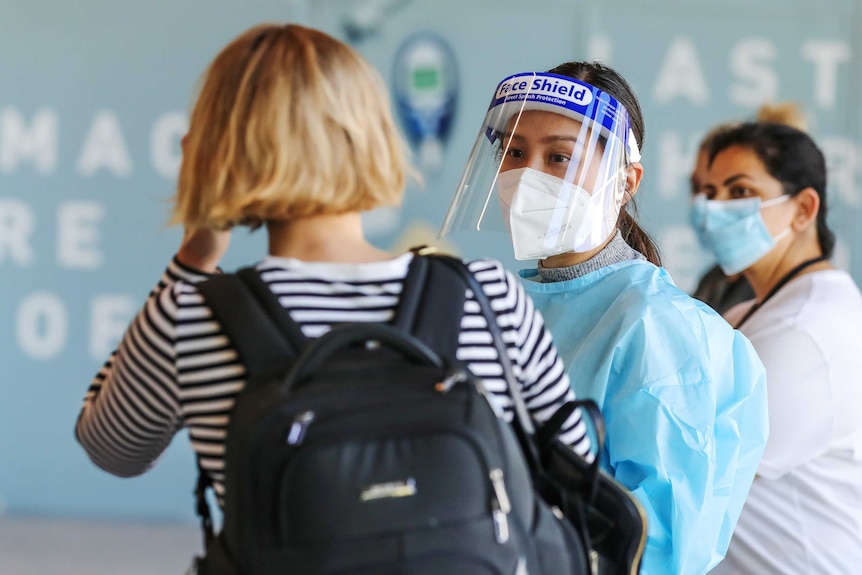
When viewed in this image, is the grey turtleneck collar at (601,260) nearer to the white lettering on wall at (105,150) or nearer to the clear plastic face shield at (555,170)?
the clear plastic face shield at (555,170)

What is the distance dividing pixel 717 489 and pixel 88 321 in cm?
324

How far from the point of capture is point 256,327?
1023mm

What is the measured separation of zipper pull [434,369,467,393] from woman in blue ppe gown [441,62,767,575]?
0.56 metres

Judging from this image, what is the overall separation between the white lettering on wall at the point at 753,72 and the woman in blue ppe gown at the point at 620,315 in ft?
9.96

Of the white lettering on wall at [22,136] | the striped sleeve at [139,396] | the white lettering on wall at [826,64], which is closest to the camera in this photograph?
the striped sleeve at [139,396]

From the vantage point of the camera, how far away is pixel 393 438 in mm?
992

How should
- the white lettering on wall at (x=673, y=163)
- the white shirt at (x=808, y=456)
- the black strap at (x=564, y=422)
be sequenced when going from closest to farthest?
the black strap at (x=564, y=422) → the white shirt at (x=808, y=456) → the white lettering on wall at (x=673, y=163)

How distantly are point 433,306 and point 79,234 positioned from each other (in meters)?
3.45

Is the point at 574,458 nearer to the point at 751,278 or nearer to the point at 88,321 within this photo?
the point at 751,278

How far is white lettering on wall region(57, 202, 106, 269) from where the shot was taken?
4176 millimetres

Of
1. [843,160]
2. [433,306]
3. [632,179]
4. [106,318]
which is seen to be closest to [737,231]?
[632,179]

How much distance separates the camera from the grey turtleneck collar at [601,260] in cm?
170

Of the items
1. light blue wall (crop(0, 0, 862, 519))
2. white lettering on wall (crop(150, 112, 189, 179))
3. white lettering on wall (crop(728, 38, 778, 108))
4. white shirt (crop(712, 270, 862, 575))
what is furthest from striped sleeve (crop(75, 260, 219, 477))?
white lettering on wall (crop(728, 38, 778, 108))

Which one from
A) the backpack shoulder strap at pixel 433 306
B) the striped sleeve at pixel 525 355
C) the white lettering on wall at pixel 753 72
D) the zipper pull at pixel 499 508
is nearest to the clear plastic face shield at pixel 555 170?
the striped sleeve at pixel 525 355
